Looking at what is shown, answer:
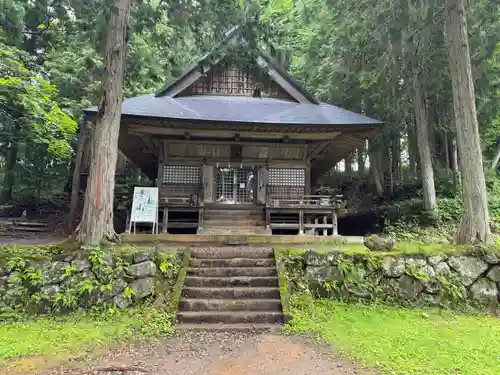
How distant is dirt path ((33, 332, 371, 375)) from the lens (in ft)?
12.3

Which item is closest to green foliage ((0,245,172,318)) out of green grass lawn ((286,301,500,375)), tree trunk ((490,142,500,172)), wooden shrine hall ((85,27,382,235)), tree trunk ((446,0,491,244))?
green grass lawn ((286,301,500,375))

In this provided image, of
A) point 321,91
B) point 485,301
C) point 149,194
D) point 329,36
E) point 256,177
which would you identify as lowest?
point 485,301

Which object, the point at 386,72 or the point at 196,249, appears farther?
the point at 386,72

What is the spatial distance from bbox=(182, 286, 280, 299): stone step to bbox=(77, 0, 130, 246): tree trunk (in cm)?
204

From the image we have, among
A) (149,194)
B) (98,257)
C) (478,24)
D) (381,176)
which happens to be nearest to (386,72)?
(478,24)

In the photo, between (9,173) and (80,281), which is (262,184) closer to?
(80,281)

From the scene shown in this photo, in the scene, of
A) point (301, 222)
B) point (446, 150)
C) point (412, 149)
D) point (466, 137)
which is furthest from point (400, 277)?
point (412, 149)

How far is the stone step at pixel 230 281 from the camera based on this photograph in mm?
5988

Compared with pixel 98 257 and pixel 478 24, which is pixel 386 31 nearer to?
pixel 478 24

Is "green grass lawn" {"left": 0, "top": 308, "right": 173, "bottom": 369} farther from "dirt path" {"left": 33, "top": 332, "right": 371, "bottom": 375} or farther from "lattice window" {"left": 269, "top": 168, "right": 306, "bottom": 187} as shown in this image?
"lattice window" {"left": 269, "top": 168, "right": 306, "bottom": 187}

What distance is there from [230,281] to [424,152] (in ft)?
31.9

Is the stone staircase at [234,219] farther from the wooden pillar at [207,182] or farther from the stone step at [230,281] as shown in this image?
the stone step at [230,281]

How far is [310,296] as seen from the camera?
5.81 metres

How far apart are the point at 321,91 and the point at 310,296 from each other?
1281cm
